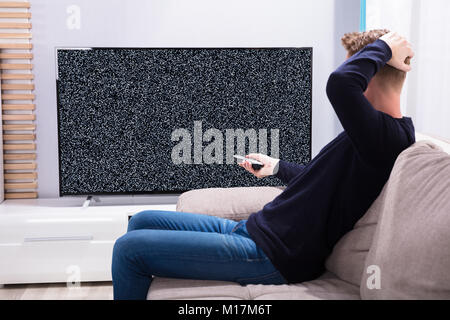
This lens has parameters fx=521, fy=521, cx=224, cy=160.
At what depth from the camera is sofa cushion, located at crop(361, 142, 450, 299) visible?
1.25 m

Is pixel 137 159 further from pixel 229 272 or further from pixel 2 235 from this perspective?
pixel 229 272

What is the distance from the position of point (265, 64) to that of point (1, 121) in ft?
5.38

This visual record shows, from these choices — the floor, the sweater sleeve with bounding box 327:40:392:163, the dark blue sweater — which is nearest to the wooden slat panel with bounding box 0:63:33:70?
the floor

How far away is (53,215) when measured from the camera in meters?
2.93

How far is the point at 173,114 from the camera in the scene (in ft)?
10.3

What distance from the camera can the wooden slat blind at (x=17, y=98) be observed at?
3.21 metres

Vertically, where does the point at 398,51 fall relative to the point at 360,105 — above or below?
above

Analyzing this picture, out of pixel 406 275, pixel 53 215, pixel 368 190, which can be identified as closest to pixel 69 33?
pixel 53 215

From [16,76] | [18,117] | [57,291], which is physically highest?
[16,76]

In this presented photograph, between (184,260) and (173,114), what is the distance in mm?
1721

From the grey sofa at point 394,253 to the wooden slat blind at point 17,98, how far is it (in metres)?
2.02

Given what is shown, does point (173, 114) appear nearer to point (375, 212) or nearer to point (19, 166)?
point (19, 166)

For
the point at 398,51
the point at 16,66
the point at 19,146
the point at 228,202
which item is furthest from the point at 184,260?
the point at 16,66
